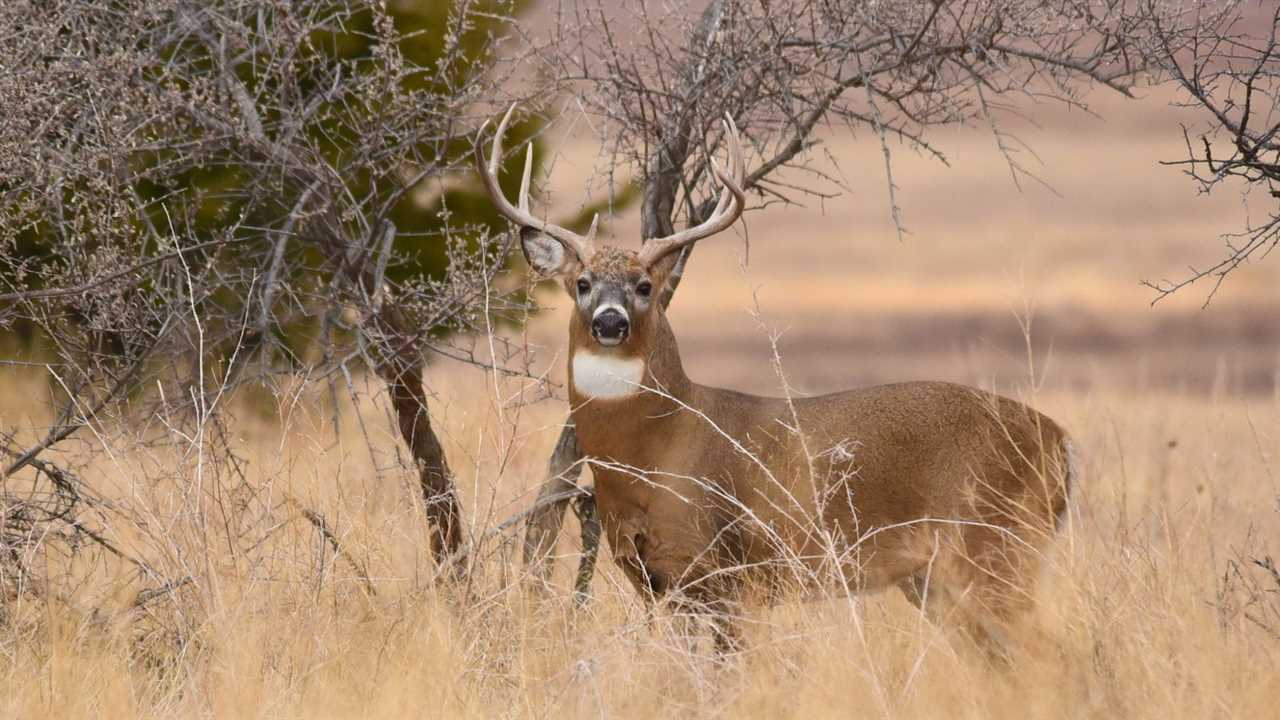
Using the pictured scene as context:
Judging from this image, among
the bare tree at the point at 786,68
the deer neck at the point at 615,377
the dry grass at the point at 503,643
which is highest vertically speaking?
the bare tree at the point at 786,68

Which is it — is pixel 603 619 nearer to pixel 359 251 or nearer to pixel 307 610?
pixel 307 610

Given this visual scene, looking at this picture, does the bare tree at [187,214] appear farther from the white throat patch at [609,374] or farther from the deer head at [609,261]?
the white throat patch at [609,374]

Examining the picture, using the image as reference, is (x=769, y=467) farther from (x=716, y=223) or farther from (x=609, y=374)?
(x=716, y=223)

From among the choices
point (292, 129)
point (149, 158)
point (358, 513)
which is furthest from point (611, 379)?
point (149, 158)

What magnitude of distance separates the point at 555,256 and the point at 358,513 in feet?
4.13

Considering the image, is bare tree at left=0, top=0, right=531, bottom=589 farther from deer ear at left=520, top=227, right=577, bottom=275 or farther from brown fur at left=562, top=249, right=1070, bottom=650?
brown fur at left=562, top=249, right=1070, bottom=650

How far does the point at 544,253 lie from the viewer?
22.4 feet

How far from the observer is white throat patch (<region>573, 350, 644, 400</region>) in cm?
656

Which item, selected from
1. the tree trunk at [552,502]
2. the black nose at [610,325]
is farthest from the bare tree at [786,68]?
the black nose at [610,325]

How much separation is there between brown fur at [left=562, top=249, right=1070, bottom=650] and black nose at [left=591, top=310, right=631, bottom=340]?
15 cm

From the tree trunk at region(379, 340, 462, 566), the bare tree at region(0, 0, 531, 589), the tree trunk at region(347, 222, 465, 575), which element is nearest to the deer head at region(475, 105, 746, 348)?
the bare tree at region(0, 0, 531, 589)

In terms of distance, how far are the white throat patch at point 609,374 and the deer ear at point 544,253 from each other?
421mm

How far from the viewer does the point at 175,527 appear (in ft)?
20.2

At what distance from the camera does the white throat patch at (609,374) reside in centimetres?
656
